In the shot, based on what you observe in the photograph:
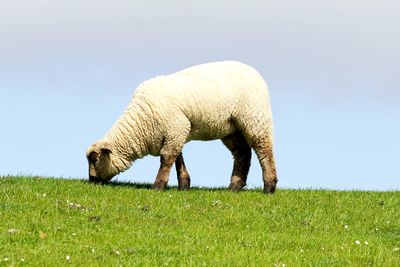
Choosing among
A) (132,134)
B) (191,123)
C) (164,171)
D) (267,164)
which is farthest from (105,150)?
(267,164)

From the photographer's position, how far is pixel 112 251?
12914mm

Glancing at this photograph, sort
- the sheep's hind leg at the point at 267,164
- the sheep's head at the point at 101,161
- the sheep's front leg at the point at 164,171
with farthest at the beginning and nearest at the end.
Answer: the sheep's hind leg at the point at 267,164 → the sheep's head at the point at 101,161 → the sheep's front leg at the point at 164,171

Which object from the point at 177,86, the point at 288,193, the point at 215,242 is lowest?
the point at 288,193

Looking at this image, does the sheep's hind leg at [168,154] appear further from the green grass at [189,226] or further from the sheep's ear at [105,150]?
the sheep's ear at [105,150]

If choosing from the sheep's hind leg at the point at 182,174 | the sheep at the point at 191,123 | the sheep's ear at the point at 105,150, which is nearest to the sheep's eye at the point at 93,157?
the sheep at the point at 191,123

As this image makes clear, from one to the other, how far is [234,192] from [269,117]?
8.29 ft

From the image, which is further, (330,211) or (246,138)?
(246,138)

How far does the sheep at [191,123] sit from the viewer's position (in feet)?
70.7

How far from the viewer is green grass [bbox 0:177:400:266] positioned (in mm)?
12836

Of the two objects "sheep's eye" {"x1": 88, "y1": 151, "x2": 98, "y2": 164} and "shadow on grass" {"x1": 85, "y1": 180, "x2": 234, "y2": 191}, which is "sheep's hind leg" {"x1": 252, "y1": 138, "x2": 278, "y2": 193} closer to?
"shadow on grass" {"x1": 85, "y1": 180, "x2": 234, "y2": 191}

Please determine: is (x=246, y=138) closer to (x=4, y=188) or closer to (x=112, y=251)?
(x=4, y=188)

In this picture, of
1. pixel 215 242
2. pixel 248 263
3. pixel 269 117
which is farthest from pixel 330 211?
pixel 248 263

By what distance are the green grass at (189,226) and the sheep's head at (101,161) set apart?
45 cm

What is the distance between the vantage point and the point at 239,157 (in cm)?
2345
